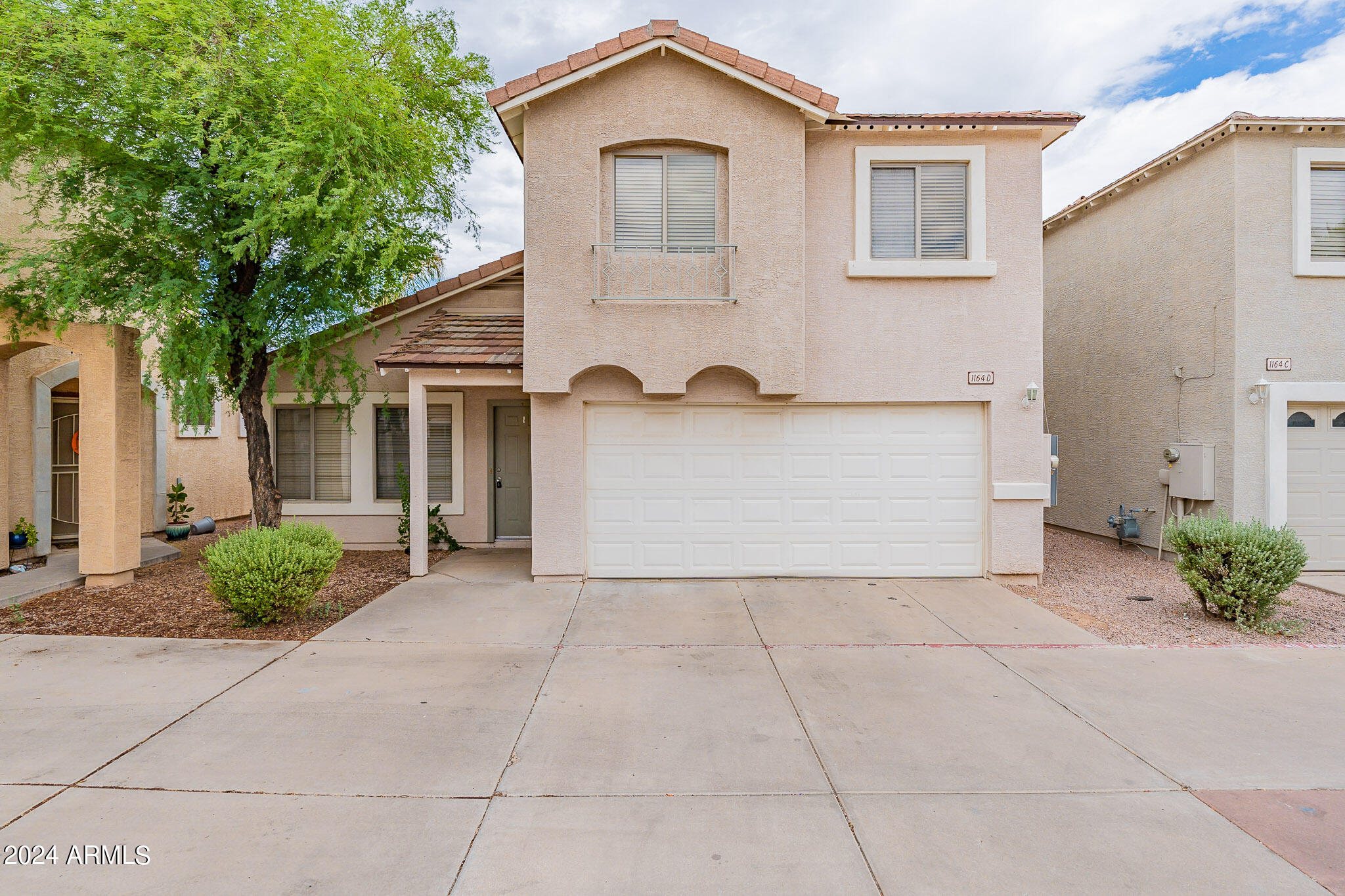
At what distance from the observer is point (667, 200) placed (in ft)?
26.6

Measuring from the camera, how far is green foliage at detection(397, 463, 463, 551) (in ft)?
34.6

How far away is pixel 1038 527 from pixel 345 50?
34.9ft

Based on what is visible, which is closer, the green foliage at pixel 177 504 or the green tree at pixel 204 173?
the green tree at pixel 204 173

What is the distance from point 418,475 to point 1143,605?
895 centimetres

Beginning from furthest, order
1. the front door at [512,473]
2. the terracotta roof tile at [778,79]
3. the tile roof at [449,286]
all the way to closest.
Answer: the front door at [512,473], the tile roof at [449,286], the terracotta roof tile at [778,79]

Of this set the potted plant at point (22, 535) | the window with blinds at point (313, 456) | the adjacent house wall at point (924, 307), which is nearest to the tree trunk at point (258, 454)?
the window with blinds at point (313, 456)

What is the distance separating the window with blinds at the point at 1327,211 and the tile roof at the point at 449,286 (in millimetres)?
11155

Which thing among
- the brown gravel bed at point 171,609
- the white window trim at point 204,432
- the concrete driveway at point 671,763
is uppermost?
the white window trim at point 204,432

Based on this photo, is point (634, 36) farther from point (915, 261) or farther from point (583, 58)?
point (915, 261)

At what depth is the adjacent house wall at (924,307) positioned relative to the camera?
832 centimetres

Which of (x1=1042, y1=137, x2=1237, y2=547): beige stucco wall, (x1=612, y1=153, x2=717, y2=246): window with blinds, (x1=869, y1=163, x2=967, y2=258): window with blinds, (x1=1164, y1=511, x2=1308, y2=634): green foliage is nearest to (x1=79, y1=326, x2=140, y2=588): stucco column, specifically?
(x1=612, y1=153, x2=717, y2=246): window with blinds

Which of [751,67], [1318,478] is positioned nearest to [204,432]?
[751,67]

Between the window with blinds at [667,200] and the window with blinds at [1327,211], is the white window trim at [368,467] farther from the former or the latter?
the window with blinds at [1327,211]

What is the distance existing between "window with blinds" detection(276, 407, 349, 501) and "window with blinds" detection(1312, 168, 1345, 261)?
14454 mm
